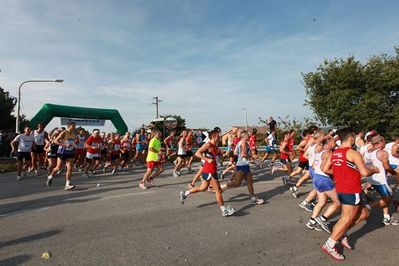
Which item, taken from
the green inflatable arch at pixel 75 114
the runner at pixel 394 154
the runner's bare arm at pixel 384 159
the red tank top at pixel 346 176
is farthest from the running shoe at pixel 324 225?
the green inflatable arch at pixel 75 114

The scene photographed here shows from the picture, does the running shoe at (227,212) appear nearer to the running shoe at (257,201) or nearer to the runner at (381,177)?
the running shoe at (257,201)

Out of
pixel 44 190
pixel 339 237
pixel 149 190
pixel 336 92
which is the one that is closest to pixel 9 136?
pixel 44 190

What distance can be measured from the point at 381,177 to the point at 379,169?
17cm

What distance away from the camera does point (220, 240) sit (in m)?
5.11

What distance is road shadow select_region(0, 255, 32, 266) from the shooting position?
4227 mm

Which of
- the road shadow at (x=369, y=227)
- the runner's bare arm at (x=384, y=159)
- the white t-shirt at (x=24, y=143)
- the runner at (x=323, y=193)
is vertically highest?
the white t-shirt at (x=24, y=143)

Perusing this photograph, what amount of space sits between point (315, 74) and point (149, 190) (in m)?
29.2

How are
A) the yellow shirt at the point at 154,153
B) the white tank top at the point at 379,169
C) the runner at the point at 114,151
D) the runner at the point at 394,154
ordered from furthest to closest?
the runner at the point at 114,151 → the yellow shirt at the point at 154,153 → the runner at the point at 394,154 → the white tank top at the point at 379,169

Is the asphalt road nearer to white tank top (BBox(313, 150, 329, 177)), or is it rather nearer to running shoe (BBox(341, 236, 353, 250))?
running shoe (BBox(341, 236, 353, 250))

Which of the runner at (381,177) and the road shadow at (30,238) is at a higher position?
the runner at (381,177)

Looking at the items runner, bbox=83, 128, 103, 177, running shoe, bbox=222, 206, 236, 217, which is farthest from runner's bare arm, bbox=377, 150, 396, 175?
runner, bbox=83, 128, 103, 177

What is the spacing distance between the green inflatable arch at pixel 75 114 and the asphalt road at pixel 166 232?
11449 mm

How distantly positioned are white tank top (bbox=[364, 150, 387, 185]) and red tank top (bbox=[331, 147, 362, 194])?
6.16 feet

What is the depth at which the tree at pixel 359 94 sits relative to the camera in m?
31.4
